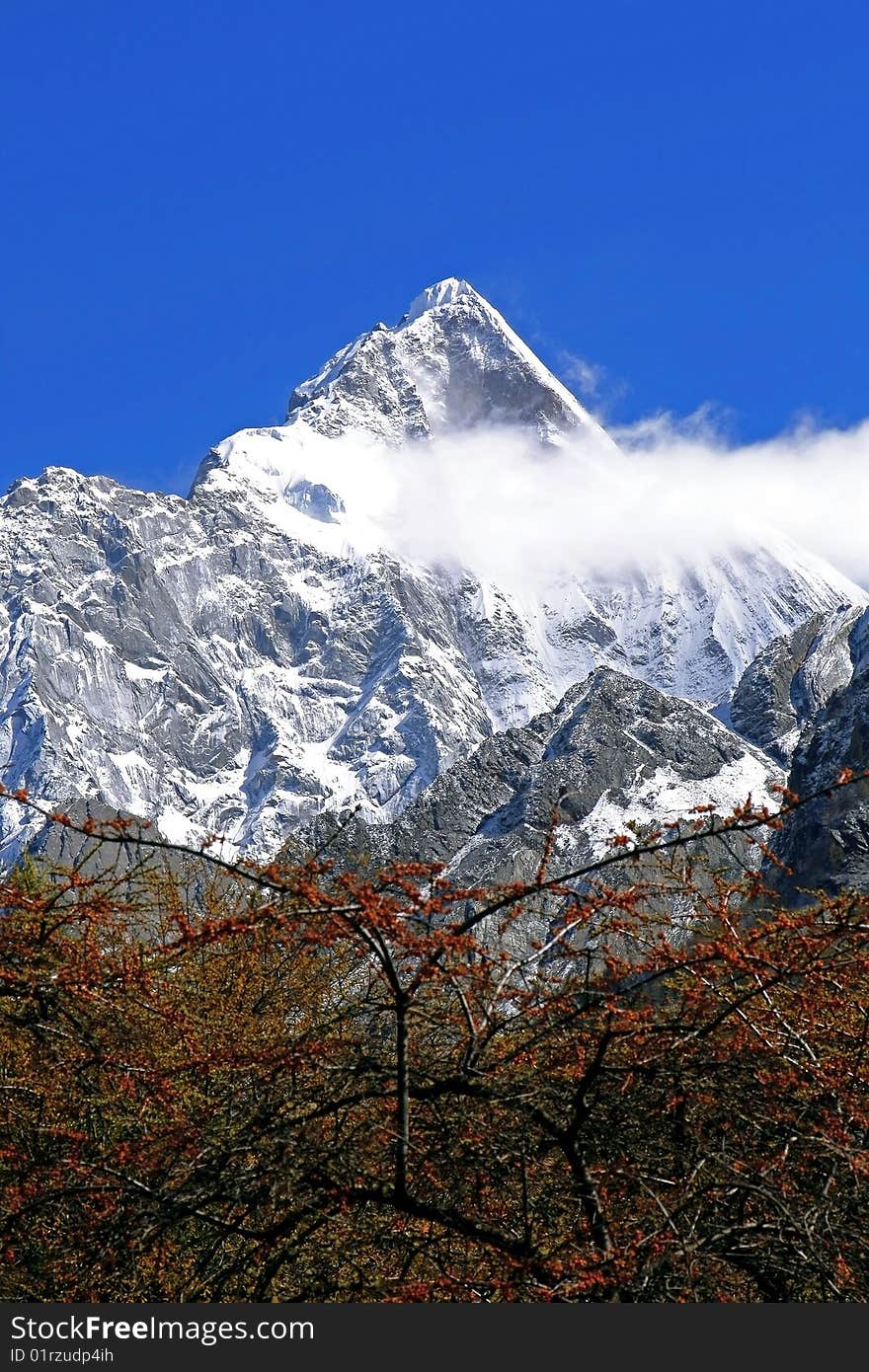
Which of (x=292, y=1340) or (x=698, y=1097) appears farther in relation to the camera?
(x=698, y=1097)

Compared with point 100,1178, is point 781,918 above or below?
above

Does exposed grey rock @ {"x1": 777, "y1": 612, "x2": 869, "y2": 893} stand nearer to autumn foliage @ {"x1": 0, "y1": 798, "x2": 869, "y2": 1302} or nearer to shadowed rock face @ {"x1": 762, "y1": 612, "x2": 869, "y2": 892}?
shadowed rock face @ {"x1": 762, "y1": 612, "x2": 869, "y2": 892}

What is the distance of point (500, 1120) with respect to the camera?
24.0 ft

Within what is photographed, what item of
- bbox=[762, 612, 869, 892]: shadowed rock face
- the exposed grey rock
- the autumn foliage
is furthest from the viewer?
Answer: bbox=[762, 612, 869, 892]: shadowed rock face

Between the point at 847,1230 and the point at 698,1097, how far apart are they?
1.20 meters

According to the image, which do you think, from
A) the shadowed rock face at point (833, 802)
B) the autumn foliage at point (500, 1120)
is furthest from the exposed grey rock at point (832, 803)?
the autumn foliage at point (500, 1120)

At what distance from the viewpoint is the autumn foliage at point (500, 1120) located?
6605 mm

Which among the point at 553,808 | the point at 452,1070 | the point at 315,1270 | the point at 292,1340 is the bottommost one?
the point at 292,1340

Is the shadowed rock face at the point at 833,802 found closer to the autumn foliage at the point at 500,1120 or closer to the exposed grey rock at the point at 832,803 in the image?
the exposed grey rock at the point at 832,803

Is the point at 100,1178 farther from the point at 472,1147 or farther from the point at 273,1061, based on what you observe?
the point at 472,1147

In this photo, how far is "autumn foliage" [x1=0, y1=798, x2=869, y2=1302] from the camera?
661 cm

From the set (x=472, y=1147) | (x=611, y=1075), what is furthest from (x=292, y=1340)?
(x=611, y=1075)

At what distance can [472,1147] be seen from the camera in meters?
7.30

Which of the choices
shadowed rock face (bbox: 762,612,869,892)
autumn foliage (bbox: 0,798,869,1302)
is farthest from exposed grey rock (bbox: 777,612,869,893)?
autumn foliage (bbox: 0,798,869,1302)
